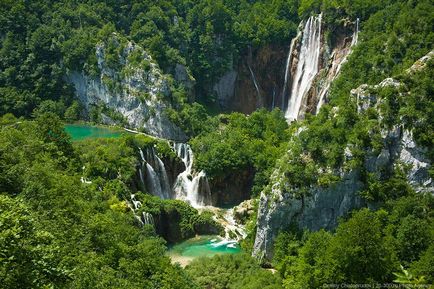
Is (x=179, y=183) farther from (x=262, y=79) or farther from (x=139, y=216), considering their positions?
(x=262, y=79)

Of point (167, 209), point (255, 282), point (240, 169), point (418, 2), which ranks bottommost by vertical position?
point (255, 282)

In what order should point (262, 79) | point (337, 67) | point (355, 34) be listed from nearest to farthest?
point (337, 67) → point (355, 34) → point (262, 79)

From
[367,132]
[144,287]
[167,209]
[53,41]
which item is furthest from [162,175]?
[53,41]

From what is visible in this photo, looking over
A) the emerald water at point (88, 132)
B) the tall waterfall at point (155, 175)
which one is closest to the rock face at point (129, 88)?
the emerald water at point (88, 132)

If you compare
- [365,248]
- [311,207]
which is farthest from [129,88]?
[365,248]

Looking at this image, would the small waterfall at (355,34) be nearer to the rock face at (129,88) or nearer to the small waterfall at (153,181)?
the rock face at (129,88)

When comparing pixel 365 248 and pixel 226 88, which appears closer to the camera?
pixel 365 248

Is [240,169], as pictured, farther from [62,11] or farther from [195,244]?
[62,11]
